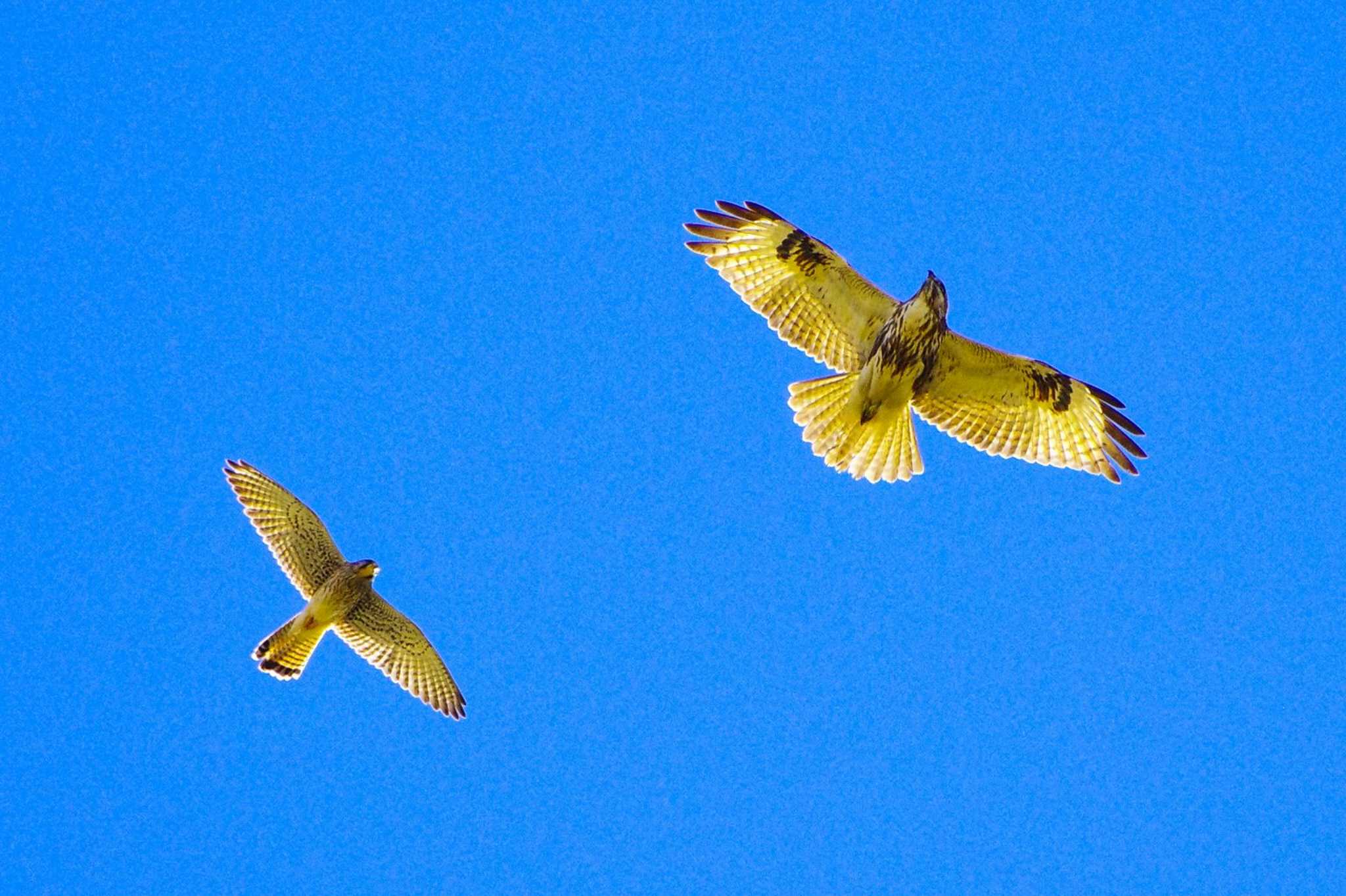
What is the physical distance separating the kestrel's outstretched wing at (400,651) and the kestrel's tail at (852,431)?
462 cm

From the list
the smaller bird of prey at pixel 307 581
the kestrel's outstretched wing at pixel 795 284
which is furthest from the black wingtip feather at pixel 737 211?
the smaller bird of prey at pixel 307 581

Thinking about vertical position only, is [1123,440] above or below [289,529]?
above

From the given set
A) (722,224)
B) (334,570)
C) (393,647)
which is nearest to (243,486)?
(334,570)

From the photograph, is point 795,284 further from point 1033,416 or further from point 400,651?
point 400,651

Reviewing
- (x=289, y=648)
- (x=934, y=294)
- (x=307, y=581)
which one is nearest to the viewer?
(x=934, y=294)

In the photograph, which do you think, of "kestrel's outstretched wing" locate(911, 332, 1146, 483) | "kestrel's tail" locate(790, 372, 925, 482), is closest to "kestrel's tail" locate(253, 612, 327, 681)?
"kestrel's tail" locate(790, 372, 925, 482)

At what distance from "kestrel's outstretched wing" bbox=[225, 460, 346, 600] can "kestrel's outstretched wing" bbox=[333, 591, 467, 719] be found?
0.49m

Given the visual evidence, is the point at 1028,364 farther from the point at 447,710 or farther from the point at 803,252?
the point at 447,710

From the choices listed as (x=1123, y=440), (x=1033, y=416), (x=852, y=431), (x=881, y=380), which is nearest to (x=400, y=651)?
(x=852, y=431)

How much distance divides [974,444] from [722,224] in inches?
111

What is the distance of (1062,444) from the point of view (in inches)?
549

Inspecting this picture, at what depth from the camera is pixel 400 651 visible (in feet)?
52.5

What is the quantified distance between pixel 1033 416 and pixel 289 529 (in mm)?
6779

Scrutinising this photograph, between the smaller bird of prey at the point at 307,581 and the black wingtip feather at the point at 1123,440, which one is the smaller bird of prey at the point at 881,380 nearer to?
the black wingtip feather at the point at 1123,440
